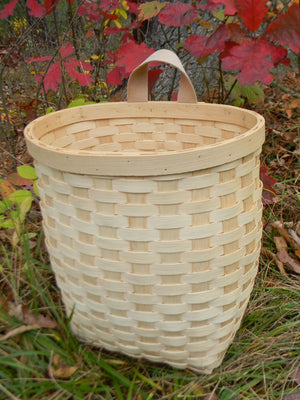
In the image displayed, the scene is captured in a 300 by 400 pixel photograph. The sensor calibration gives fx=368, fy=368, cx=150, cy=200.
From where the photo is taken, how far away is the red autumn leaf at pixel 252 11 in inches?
35.0

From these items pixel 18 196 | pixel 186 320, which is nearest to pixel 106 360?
A: pixel 186 320

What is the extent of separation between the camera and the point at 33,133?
0.78 metres

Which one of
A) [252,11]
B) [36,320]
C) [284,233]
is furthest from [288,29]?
[36,320]

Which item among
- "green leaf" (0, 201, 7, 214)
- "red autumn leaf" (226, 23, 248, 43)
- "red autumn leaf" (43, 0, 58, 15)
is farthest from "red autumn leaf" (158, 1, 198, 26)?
"green leaf" (0, 201, 7, 214)

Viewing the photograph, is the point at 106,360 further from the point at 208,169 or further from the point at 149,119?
the point at 149,119

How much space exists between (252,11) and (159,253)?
0.66m

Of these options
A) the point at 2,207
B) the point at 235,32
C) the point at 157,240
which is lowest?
the point at 2,207

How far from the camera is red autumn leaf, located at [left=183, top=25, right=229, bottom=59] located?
995 mm

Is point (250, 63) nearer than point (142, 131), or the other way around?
point (250, 63)

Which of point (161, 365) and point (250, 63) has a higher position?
point (250, 63)

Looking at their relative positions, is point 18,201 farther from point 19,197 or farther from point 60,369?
point 60,369

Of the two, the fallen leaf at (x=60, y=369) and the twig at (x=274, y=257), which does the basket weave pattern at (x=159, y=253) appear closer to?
the fallen leaf at (x=60, y=369)

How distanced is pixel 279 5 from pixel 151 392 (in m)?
1.27

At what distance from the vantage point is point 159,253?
0.63 metres
